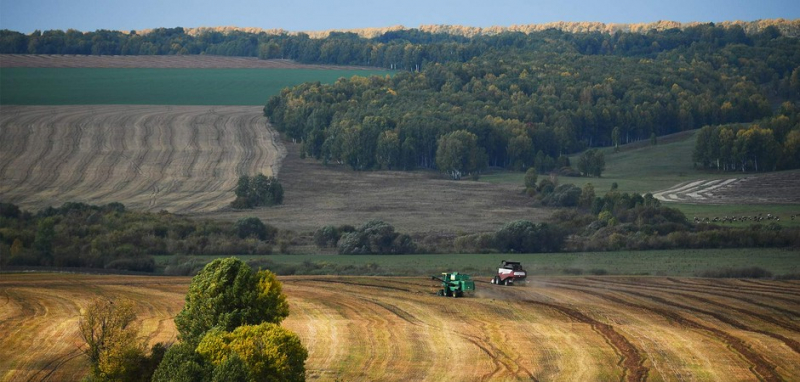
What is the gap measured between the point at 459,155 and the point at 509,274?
189 feet

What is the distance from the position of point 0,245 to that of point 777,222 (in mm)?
59129

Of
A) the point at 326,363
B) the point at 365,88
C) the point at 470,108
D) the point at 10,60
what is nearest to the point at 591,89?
the point at 470,108

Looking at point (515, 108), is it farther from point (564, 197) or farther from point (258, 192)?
point (258, 192)

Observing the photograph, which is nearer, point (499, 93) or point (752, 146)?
point (752, 146)

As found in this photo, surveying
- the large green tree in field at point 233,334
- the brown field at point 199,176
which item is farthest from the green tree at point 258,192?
the large green tree in field at point 233,334

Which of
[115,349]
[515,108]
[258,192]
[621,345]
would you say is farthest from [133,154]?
[115,349]

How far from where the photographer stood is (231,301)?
3631 centimetres

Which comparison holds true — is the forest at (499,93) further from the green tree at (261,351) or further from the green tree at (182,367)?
the green tree at (182,367)

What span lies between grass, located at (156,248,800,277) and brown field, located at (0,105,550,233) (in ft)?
37.6

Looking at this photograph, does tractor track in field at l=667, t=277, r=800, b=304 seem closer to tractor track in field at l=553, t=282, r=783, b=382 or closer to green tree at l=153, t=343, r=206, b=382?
tractor track in field at l=553, t=282, r=783, b=382

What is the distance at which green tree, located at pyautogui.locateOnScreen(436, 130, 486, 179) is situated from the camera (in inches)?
4496

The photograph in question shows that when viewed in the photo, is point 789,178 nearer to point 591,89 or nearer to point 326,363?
point 591,89

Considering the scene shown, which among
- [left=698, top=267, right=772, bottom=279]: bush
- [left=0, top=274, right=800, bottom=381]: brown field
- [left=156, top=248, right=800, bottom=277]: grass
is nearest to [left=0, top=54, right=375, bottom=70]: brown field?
[left=156, top=248, right=800, bottom=277]: grass

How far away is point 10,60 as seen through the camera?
469 ft
